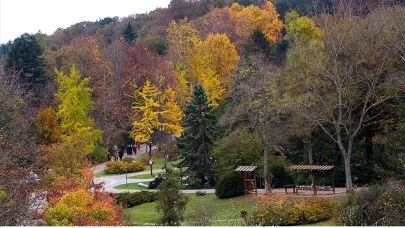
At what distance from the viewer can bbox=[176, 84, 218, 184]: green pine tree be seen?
33594mm

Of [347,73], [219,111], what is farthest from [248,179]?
[219,111]

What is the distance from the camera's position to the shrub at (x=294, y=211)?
1920 cm

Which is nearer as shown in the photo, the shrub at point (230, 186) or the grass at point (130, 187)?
the shrub at point (230, 186)

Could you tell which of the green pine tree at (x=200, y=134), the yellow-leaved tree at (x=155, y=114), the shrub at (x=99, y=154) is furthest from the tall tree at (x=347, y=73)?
the shrub at (x=99, y=154)

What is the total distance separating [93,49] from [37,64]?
757 cm

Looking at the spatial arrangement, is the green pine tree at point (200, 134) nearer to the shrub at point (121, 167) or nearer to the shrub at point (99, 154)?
the shrub at point (121, 167)

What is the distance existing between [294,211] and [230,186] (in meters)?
9.28

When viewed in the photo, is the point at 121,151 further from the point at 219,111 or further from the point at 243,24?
the point at 243,24

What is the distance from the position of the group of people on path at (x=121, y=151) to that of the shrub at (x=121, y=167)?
12.5 feet

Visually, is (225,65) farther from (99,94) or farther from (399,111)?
(399,111)

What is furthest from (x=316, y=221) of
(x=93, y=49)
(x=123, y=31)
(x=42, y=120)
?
(x=123, y=31)

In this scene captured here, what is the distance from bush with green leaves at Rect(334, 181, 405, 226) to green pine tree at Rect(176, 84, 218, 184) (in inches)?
678

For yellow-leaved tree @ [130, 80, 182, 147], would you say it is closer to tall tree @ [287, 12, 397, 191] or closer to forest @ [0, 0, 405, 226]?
forest @ [0, 0, 405, 226]

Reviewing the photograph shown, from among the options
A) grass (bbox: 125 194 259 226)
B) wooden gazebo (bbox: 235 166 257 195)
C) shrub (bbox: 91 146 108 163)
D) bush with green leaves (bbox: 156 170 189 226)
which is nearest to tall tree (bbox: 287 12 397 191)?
wooden gazebo (bbox: 235 166 257 195)
